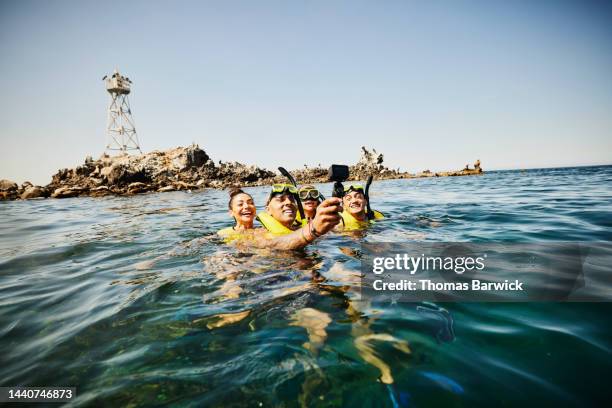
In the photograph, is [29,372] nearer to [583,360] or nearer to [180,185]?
[583,360]

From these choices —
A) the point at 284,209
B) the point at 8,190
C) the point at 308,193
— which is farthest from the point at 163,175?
the point at 284,209

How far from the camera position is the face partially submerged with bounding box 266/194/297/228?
17.9 ft

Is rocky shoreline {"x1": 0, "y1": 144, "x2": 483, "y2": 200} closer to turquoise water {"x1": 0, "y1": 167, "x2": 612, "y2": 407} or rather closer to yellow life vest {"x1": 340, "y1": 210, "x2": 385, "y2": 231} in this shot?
yellow life vest {"x1": 340, "y1": 210, "x2": 385, "y2": 231}

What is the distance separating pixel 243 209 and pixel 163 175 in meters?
39.1

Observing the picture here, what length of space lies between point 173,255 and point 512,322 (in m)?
5.34

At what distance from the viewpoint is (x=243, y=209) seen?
19.7 ft

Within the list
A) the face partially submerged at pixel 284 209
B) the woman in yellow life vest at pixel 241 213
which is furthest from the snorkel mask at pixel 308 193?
the woman in yellow life vest at pixel 241 213

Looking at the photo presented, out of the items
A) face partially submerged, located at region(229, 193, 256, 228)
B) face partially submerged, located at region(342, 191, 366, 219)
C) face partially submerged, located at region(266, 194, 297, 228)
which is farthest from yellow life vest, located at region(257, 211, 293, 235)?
→ face partially submerged, located at region(342, 191, 366, 219)

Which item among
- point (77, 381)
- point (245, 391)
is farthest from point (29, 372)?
point (245, 391)

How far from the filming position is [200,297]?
3.46 m

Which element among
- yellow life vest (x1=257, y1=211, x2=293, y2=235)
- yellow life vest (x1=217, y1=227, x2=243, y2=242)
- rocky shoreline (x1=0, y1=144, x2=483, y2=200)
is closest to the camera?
yellow life vest (x1=257, y1=211, x2=293, y2=235)

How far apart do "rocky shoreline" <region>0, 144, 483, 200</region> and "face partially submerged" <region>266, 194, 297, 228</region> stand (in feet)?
91.8

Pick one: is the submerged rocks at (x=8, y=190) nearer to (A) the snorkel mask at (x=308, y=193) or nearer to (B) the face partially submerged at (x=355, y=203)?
(A) the snorkel mask at (x=308, y=193)

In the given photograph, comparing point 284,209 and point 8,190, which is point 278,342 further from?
point 8,190
